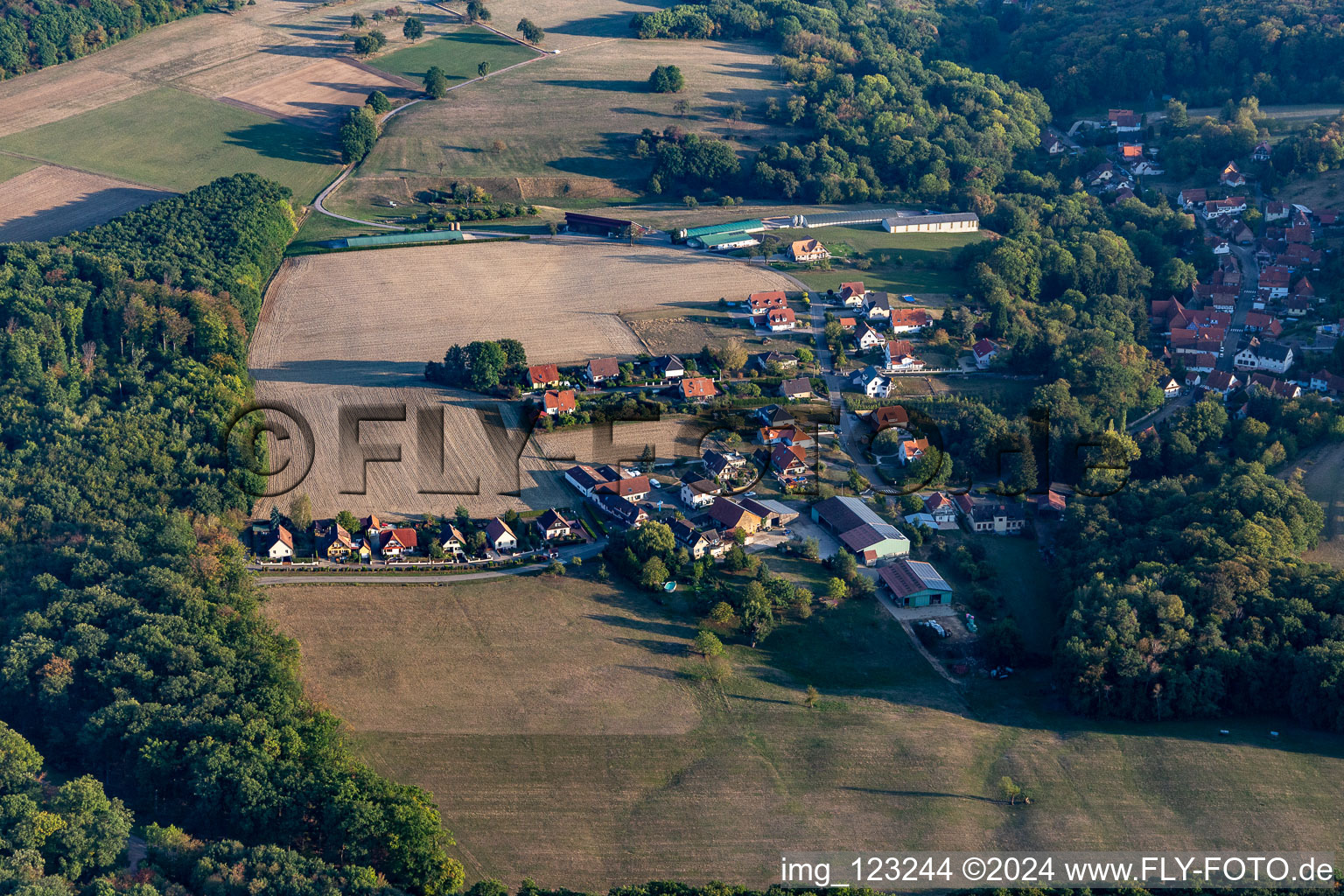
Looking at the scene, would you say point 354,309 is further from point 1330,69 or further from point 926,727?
point 1330,69

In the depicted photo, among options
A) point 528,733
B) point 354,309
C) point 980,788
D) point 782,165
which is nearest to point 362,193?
point 354,309

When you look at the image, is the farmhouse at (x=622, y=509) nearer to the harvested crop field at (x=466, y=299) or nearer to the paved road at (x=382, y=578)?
the paved road at (x=382, y=578)

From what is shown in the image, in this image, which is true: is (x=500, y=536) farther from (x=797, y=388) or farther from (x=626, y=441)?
(x=797, y=388)

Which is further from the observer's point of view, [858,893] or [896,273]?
[896,273]

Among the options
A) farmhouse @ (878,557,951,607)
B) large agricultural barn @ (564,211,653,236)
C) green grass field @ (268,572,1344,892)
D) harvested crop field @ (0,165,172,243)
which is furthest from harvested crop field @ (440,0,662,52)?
green grass field @ (268,572,1344,892)

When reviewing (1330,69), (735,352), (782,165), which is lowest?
(735,352)
